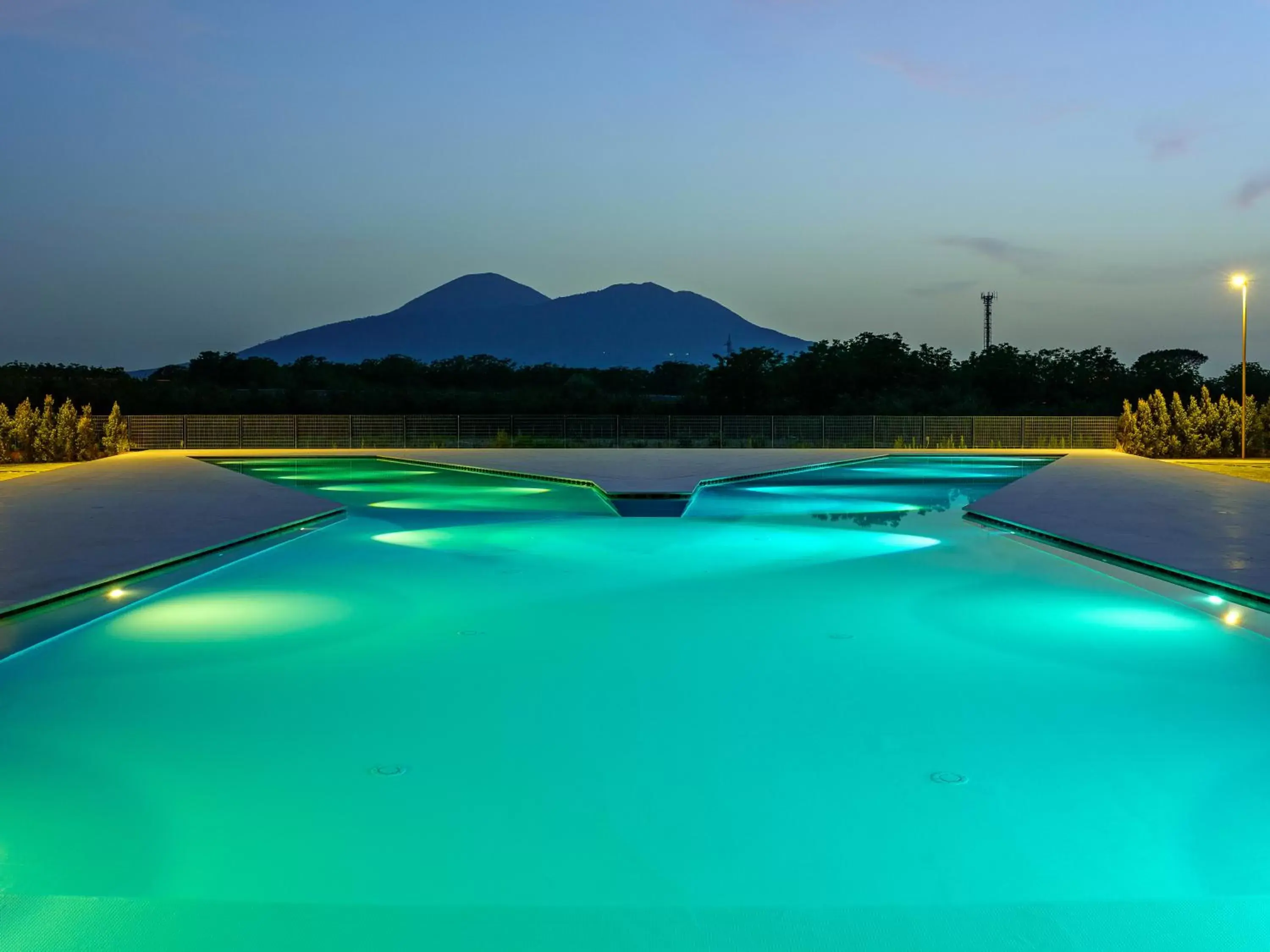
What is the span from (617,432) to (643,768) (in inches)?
1122

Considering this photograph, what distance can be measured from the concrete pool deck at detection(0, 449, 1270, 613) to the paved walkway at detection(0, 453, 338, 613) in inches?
0.9

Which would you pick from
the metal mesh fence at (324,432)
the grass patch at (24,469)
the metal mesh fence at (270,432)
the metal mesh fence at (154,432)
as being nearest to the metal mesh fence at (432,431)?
the metal mesh fence at (324,432)

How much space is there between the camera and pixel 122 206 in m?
41.6

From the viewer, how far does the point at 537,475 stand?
1842cm

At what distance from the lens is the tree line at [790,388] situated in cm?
4228

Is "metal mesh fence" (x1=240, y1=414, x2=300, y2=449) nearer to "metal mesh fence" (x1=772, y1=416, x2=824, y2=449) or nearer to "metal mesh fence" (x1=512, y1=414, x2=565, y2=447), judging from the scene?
"metal mesh fence" (x1=512, y1=414, x2=565, y2=447)

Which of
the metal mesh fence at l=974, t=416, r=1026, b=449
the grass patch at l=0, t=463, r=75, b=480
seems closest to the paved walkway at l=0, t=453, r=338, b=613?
the grass patch at l=0, t=463, r=75, b=480

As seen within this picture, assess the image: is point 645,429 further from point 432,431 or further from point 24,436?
point 24,436

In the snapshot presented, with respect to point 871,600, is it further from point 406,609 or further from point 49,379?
point 49,379

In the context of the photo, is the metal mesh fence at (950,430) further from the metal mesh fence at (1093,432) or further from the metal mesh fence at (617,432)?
the metal mesh fence at (1093,432)

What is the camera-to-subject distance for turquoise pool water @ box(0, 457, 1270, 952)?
2.75 meters

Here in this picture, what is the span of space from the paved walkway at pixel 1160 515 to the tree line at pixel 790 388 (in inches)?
1024

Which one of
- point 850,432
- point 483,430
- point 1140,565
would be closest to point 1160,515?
point 1140,565

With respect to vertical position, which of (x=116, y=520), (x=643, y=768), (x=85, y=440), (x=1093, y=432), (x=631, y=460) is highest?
(x=85, y=440)
